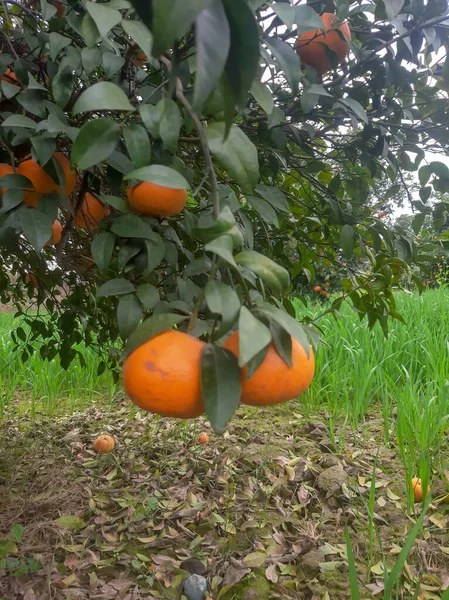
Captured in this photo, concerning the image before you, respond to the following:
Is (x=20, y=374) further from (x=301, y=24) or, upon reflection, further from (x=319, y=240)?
(x=301, y=24)

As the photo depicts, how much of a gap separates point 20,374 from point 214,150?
8.09ft

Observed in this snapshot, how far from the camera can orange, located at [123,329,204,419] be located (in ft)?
1.29

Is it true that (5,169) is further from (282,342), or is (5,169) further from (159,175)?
(282,342)

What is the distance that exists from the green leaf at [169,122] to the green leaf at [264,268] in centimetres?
14

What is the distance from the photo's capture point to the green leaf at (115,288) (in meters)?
0.56

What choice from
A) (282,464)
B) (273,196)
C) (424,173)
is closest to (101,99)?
(273,196)

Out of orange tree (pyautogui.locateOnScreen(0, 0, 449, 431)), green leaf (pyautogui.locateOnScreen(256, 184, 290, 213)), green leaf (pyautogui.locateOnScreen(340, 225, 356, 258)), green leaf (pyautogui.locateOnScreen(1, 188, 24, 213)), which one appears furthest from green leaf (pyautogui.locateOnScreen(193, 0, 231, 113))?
green leaf (pyautogui.locateOnScreen(340, 225, 356, 258))

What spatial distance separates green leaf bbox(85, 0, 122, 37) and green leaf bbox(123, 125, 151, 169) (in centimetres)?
8

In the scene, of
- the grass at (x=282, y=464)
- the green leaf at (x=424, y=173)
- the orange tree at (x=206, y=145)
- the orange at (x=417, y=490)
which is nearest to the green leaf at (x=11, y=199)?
the orange tree at (x=206, y=145)

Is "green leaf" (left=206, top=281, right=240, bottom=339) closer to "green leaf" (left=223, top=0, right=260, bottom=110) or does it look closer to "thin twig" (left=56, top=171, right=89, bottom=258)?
"green leaf" (left=223, top=0, right=260, bottom=110)

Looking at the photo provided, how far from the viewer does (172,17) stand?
18cm

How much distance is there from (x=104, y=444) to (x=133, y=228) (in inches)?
59.7

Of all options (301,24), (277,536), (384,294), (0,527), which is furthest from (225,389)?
(0,527)

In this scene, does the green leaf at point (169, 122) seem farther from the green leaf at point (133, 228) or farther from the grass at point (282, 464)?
the grass at point (282, 464)
